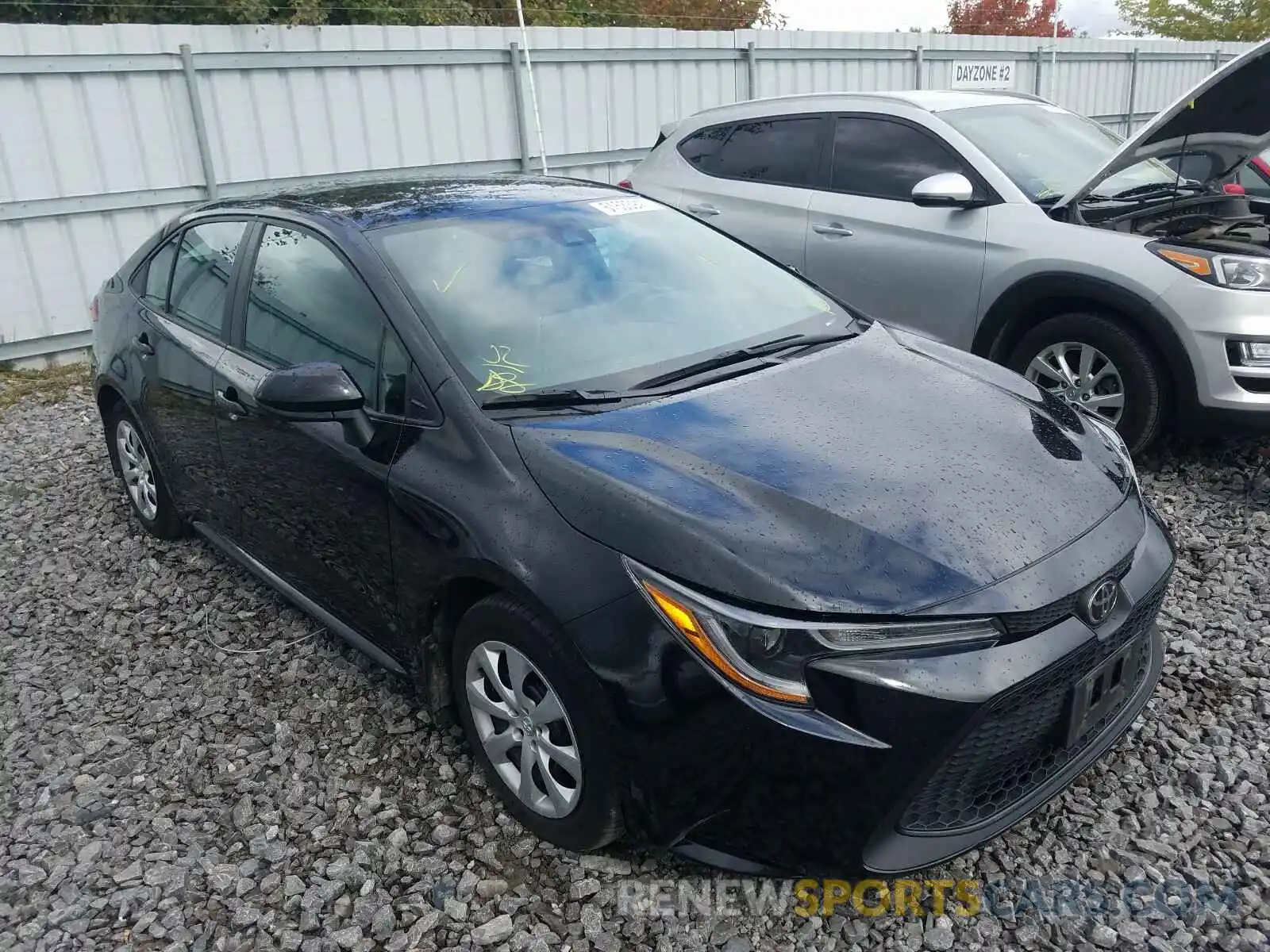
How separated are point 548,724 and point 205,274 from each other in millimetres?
2459

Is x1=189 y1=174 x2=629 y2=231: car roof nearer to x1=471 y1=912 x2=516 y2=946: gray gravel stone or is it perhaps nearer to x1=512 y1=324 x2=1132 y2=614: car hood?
x1=512 y1=324 x2=1132 y2=614: car hood

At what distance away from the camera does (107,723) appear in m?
3.33

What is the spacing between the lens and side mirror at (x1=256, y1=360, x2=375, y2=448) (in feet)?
8.87

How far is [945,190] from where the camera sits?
489 cm

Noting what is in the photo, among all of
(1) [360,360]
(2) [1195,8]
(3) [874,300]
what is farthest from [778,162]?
(2) [1195,8]

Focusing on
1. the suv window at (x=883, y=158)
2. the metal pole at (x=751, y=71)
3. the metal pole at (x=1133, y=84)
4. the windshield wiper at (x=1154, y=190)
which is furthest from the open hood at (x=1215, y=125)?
the metal pole at (x=1133, y=84)

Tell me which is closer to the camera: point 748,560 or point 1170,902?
point 748,560

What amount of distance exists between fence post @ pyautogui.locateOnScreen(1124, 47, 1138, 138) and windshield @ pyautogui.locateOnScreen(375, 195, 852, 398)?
49.4ft

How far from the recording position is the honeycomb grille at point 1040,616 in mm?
2090

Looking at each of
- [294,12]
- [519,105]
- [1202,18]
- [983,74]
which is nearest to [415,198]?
[519,105]

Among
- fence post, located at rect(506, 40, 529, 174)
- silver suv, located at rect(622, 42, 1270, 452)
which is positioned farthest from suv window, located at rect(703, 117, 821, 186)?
fence post, located at rect(506, 40, 529, 174)

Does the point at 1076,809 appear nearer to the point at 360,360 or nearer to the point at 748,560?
the point at 748,560

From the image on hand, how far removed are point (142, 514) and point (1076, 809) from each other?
407 centimetres

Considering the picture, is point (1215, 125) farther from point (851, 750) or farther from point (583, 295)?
point (851, 750)
